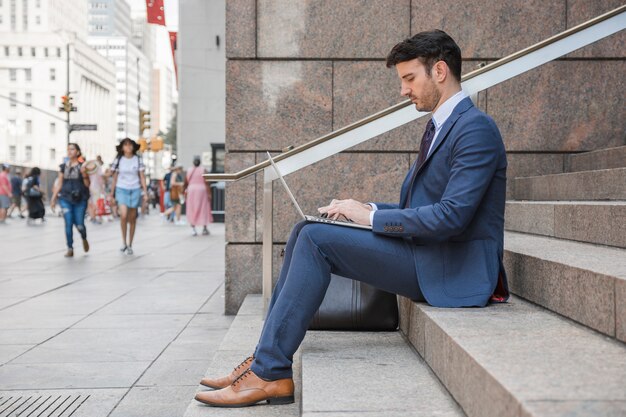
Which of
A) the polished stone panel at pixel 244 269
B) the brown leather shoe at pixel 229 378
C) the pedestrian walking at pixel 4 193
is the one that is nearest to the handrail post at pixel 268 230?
the polished stone panel at pixel 244 269

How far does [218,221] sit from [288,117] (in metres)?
19.3

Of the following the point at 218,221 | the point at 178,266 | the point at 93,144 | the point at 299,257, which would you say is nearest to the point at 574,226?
the point at 299,257

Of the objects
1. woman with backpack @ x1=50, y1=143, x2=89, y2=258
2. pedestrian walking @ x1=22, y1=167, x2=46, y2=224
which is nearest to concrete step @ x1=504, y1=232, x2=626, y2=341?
woman with backpack @ x1=50, y1=143, x2=89, y2=258

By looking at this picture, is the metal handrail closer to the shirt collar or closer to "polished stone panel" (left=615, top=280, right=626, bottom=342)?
the shirt collar

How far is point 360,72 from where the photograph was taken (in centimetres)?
615

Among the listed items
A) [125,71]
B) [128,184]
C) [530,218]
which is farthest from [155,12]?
[125,71]

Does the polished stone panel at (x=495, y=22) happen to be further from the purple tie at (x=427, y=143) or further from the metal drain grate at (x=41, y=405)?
the metal drain grate at (x=41, y=405)

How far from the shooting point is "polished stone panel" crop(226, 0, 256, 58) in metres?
6.18

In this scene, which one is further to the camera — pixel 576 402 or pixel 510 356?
pixel 510 356

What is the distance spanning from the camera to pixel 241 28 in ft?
20.3

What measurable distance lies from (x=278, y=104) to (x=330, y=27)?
73cm

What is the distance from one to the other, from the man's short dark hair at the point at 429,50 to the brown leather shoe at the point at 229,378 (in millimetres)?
1470

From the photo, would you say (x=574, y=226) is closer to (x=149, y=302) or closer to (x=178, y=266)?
(x=149, y=302)

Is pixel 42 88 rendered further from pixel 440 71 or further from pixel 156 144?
pixel 440 71
